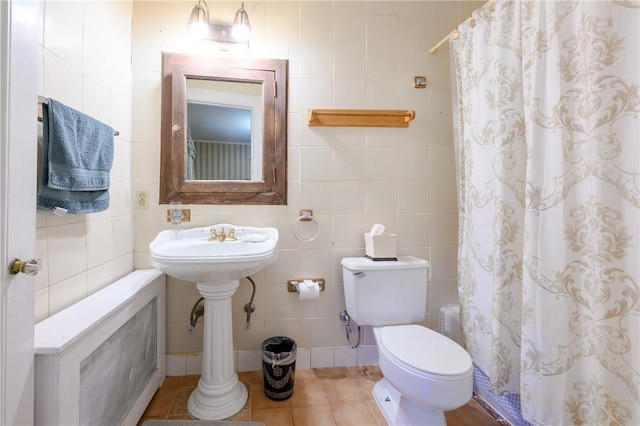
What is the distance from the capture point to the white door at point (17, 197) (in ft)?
2.14

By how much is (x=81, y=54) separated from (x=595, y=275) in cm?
193

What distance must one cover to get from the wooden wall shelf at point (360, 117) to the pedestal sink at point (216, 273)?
694 mm

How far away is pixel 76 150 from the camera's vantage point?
0.98 m

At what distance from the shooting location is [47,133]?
2.91 feet

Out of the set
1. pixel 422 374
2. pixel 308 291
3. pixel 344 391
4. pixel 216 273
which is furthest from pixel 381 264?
pixel 216 273

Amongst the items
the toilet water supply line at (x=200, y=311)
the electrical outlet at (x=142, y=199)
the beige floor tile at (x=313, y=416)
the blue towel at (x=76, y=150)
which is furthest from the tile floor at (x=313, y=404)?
the blue towel at (x=76, y=150)

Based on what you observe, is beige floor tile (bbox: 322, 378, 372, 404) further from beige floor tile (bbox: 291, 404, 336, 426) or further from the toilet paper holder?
the toilet paper holder

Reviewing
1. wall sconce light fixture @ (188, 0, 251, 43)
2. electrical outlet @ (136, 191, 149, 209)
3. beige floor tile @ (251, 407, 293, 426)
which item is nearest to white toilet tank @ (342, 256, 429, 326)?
beige floor tile @ (251, 407, 293, 426)

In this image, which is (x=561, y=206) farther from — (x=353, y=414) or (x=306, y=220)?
(x=353, y=414)

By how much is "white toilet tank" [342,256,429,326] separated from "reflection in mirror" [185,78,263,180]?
31.1 inches

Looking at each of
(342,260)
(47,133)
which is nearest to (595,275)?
(342,260)

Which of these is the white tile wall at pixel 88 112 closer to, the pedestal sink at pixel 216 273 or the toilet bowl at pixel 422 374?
the pedestal sink at pixel 216 273

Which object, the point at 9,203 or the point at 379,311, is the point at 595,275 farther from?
the point at 9,203

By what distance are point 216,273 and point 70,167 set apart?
23.9 inches
